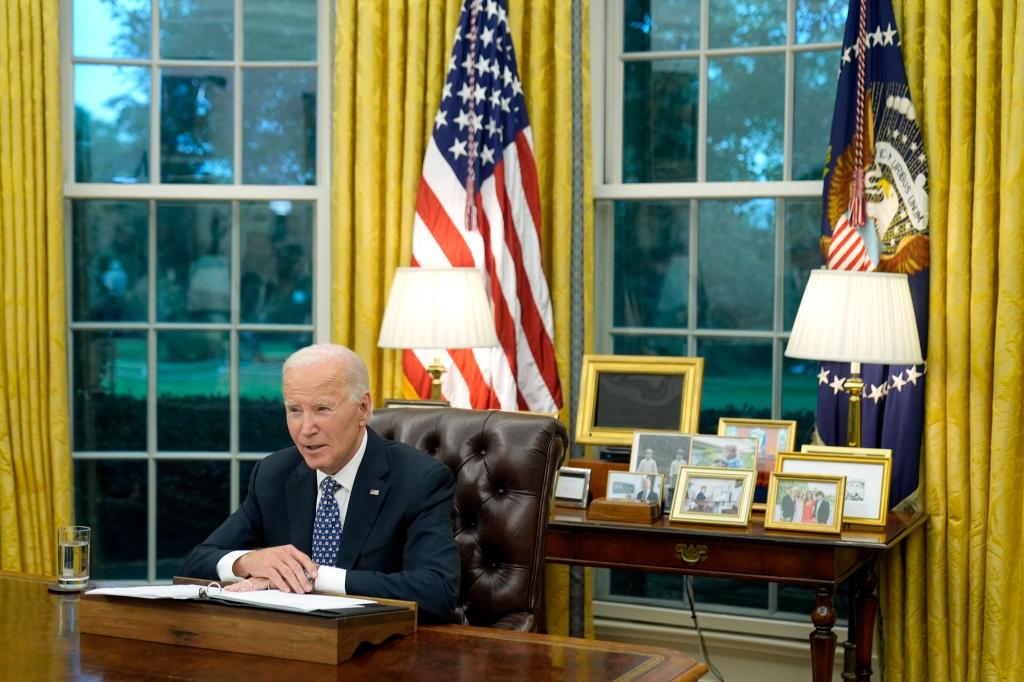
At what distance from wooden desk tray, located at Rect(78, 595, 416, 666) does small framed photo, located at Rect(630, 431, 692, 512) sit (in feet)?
5.35

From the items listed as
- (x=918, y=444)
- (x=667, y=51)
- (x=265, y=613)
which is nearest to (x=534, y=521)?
(x=265, y=613)

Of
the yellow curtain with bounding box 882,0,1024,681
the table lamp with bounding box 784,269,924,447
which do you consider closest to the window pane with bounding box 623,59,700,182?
the yellow curtain with bounding box 882,0,1024,681

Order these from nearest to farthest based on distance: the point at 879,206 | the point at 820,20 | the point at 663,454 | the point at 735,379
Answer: the point at 663,454 → the point at 879,206 → the point at 820,20 → the point at 735,379

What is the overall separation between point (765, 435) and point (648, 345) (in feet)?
2.43

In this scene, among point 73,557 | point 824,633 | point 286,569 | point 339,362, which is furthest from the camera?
point 824,633

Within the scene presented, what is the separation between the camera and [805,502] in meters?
3.29

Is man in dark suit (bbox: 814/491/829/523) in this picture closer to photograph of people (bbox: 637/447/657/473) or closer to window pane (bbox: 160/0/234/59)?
photograph of people (bbox: 637/447/657/473)

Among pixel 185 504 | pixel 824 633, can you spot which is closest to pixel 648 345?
pixel 824 633

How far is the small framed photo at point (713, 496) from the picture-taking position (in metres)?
3.35

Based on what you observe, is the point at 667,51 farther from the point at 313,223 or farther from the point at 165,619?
the point at 165,619

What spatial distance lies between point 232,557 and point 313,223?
2.33 meters

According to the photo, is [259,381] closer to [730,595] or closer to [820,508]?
[730,595]

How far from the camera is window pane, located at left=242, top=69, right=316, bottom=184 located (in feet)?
14.9

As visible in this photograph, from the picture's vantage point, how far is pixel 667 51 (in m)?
4.28
